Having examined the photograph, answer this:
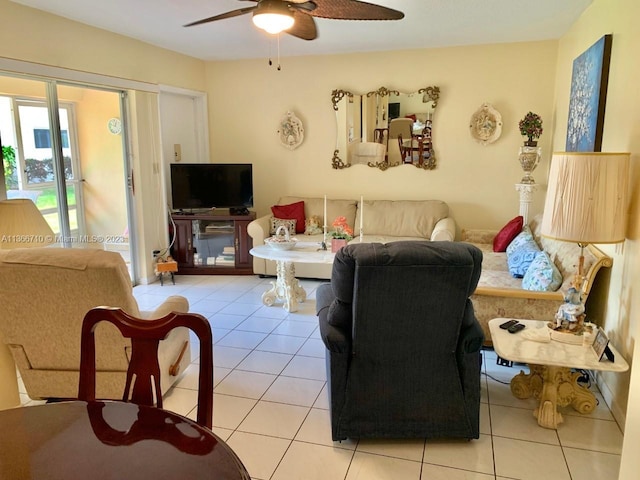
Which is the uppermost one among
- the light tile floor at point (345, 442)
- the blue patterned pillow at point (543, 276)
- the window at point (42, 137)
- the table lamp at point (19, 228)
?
the window at point (42, 137)

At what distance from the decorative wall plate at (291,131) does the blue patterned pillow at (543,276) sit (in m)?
3.37

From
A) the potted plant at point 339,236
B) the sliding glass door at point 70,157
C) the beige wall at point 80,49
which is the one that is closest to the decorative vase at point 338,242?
the potted plant at point 339,236

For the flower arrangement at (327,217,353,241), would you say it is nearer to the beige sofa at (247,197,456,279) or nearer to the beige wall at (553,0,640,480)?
the beige sofa at (247,197,456,279)

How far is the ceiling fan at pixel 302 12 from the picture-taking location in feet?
8.39

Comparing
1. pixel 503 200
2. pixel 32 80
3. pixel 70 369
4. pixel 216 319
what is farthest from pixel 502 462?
pixel 32 80

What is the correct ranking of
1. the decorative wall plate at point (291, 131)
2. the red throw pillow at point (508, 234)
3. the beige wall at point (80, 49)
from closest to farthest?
1. the beige wall at point (80, 49)
2. the red throw pillow at point (508, 234)
3. the decorative wall plate at point (291, 131)

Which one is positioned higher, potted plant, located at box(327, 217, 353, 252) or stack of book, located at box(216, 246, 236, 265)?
potted plant, located at box(327, 217, 353, 252)

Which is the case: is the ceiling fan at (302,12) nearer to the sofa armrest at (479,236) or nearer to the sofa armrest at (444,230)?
the sofa armrest at (444,230)

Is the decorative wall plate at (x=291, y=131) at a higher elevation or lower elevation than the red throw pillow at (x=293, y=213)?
higher

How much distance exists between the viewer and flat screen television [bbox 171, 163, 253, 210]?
5.45 meters

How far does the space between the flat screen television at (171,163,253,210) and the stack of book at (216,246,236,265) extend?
0.51m

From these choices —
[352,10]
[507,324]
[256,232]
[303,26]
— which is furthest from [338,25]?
[507,324]

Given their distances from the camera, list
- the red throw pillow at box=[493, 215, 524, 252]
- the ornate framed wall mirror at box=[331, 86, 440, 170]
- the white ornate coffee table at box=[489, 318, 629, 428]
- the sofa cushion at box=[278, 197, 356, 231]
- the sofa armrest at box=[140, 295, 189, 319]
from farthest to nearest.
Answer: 1. the sofa cushion at box=[278, 197, 356, 231]
2. the ornate framed wall mirror at box=[331, 86, 440, 170]
3. the red throw pillow at box=[493, 215, 524, 252]
4. the sofa armrest at box=[140, 295, 189, 319]
5. the white ornate coffee table at box=[489, 318, 629, 428]

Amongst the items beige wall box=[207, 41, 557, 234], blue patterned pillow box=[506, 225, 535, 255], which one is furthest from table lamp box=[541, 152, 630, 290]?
beige wall box=[207, 41, 557, 234]
